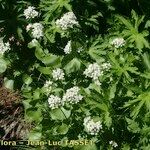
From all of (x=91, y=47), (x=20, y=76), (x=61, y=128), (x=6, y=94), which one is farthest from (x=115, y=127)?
(x=6, y=94)

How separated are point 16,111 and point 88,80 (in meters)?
1.33

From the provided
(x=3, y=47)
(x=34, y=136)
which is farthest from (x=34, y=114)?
(x=3, y=47)

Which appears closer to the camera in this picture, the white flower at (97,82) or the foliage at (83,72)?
the foliage at (83,72)

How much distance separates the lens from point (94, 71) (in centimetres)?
403

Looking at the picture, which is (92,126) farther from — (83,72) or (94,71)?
(83,72)

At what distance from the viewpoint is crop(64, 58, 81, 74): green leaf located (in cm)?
431

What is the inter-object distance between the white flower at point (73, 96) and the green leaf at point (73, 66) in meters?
0.38

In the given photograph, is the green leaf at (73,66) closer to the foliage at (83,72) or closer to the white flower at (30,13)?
the foliage at (83,72)

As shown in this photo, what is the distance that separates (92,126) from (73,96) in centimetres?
34

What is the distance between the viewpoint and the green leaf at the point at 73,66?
431 centimetres

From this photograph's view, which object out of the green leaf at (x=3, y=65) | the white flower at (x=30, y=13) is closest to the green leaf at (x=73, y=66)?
the white flower at (x=30, y=13)

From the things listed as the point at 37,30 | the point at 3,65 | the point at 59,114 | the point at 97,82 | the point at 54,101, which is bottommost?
the point at 59,114

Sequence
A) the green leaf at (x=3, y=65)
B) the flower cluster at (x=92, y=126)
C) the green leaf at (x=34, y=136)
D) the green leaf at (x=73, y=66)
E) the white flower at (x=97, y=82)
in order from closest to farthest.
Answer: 1. the flower cluster at (x=92, y=126)
2. the white flower at (x=97, y=82)
3. the green leaf at (x=73, y=66)
4. the green leaf at (x=34, y=136)
5. the green leaf at (x=3, y=65)

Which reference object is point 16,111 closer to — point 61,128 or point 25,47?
point 25,47
